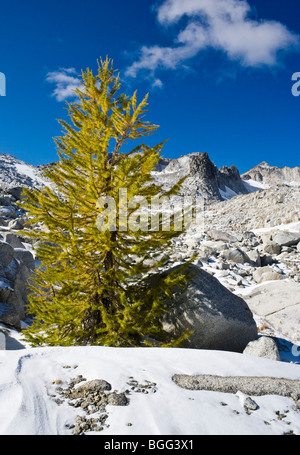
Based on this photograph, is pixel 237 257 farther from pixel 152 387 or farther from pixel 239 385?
pixel 152 387

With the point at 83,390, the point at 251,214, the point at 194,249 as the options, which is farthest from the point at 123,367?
the point at 251,214

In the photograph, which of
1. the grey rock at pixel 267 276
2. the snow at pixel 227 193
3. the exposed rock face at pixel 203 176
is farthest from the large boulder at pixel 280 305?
the snow at pixel 227 193

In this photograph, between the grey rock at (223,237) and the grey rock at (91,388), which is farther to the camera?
the grey rock at (223,237)

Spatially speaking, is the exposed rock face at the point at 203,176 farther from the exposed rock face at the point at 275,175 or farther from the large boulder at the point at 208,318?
the large boulder at the point at 208,318

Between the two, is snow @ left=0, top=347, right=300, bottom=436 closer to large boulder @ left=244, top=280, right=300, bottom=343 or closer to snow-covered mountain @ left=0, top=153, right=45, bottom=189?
large boulder @ left=244, top=280, right=300, bottom=343

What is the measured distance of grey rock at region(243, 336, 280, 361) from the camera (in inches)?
204

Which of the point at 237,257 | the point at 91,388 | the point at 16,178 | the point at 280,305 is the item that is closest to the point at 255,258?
the point at 237,257

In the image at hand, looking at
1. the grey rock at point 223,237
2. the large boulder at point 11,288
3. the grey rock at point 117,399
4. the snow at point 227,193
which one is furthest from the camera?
the snow at point 227,193

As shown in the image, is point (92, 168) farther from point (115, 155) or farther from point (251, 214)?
point (251, 214)

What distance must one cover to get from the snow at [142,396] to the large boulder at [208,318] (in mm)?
1390

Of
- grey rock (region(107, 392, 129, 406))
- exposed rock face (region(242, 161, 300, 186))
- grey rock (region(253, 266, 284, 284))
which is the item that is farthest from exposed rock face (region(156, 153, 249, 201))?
grey rock (region(107, 392, 129, 406))

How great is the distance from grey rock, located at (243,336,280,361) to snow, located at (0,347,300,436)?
123 cm

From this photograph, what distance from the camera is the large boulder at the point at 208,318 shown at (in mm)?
5406
